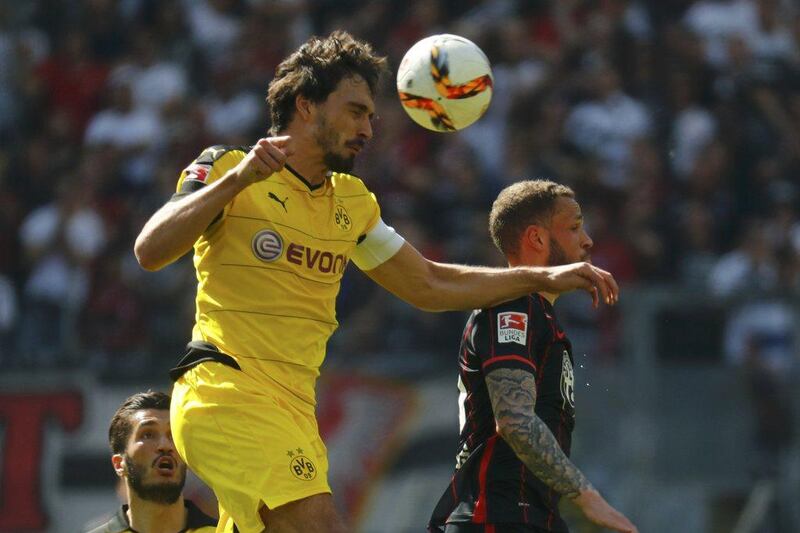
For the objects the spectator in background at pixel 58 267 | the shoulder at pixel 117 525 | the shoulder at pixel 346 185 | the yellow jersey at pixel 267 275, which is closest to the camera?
the yellow jersey at pixel 267 275

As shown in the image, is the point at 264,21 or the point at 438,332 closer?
the point at 438,332

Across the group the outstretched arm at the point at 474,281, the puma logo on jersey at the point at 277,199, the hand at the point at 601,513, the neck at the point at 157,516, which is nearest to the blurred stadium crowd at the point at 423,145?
the neck at the point at 157,516

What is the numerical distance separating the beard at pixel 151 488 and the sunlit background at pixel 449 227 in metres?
5.46

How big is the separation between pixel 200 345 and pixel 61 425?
7.36 meters

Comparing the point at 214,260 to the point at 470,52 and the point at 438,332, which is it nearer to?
the point at 470,52

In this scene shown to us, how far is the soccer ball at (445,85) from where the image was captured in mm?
6902

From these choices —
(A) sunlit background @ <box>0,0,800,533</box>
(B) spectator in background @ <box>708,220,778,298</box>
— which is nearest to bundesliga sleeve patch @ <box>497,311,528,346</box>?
(A) sunlit background @ <box>0,0,800,533</box>

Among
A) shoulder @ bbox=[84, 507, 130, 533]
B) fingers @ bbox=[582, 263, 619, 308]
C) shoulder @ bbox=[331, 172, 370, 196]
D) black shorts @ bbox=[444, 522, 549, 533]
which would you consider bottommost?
shoulder @ bbox=[84, 507, 130, 533]

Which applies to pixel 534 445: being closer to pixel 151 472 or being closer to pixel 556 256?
pixel 556 256

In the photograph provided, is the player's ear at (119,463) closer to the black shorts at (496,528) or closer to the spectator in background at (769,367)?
the black shorts at (496,528)

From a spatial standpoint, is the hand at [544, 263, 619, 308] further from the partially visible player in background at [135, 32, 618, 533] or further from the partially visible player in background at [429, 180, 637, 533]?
the partially visible player in background at [429, 180, 637, 533]

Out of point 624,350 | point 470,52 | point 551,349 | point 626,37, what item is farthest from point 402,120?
point 551,349

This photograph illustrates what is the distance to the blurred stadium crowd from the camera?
13.2 metres

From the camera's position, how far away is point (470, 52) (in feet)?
23.1
